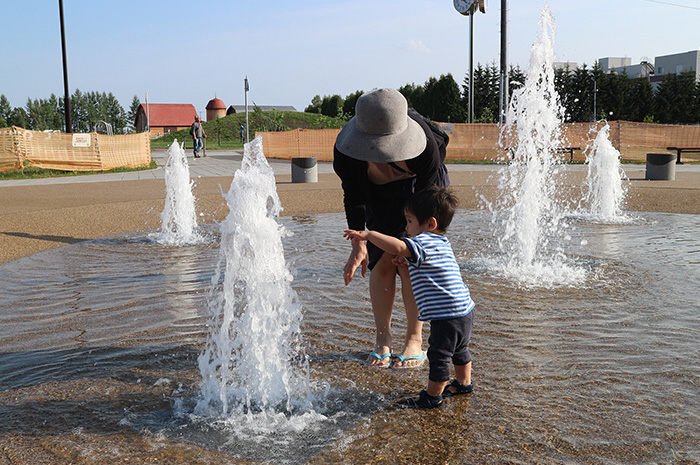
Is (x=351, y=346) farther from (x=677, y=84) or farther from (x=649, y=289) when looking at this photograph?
(x=677, y=84)

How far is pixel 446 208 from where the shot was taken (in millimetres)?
2852

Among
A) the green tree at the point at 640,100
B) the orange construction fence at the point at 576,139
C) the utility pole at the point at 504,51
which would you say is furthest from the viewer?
the green tree at the point at 640,100

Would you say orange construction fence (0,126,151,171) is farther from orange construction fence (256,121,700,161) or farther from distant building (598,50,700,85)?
distant building (598,50,700,85)

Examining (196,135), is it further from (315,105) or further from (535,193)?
(315,105)

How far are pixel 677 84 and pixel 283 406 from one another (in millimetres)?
62965

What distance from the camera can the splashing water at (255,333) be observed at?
2936mm

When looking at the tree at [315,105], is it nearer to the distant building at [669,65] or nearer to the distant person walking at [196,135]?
the distant building at [669,65]

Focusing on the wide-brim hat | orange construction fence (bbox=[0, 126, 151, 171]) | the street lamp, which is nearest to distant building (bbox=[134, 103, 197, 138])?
the street lamp

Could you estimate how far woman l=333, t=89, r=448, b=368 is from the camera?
295 centimetres

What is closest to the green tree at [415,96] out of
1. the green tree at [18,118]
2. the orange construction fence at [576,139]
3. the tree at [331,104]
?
the tree at [331,104]

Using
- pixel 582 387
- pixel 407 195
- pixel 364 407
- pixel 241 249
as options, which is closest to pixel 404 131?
pixel 407 195

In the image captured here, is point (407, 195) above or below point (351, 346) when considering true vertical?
above

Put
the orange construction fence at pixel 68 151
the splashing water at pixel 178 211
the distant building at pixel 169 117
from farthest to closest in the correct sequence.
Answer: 1. the distant building at pixel 169 117
2. the orange construction fence at pixel 68 151
3. the splashing water at pixel 178 211

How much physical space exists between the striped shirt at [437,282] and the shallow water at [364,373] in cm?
48
